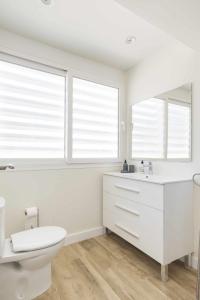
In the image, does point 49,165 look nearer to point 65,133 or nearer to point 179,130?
point 65,133

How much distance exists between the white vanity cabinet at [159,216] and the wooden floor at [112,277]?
161 millimetres

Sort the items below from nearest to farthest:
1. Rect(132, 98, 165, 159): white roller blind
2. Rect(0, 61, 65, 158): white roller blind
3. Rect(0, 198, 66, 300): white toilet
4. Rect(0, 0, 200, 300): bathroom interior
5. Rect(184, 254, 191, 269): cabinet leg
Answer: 1. Rect(0, 198, 66, 300): white toilet
2. Rect(0, 0, 200, 300): bathroom interior
3. Rect(184, 254, 191, 269): cabinet leg
4. Rect(0, 61, 65, 158): white roller blind
5. Rect(132, 98, 165, 159): white roller blind

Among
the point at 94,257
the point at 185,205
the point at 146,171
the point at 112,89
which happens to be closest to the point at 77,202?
the point at 94,257

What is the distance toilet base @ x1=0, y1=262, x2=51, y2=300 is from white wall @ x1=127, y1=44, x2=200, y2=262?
1.44m

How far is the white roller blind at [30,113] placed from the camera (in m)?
1.83

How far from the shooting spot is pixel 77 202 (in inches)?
88.1

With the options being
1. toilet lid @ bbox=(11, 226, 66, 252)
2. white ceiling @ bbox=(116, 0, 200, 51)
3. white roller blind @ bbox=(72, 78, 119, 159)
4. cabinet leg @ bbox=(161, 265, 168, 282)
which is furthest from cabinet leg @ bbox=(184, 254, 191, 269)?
white ceiling @ bbox=(116, 0, 200, 51)

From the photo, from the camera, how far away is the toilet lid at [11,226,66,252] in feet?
3.98

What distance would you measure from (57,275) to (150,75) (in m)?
2.43

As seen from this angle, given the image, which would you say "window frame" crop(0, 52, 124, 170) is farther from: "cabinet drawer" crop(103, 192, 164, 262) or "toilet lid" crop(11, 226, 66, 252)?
"toilet lid" crop(11, 226, 66, 252)

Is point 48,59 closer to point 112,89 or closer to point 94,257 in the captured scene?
point 112,89

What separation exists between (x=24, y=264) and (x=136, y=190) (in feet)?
3.71

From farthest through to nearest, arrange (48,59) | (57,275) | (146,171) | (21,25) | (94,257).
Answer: (146,171) → (48,59) → (94,257) → (21,25) → (57,275)

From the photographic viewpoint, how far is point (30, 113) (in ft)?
6.40
